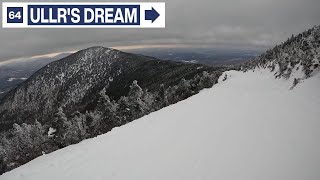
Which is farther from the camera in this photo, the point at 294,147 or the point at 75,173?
the point at 75,173

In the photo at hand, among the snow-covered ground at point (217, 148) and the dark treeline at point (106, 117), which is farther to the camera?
the dark treeline at point (106, 117)

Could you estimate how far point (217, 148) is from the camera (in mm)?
10883

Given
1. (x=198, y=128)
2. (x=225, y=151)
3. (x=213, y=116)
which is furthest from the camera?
(x=213, y=116)

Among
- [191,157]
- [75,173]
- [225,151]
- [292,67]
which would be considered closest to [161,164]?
[191,157]

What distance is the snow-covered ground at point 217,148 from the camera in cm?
883

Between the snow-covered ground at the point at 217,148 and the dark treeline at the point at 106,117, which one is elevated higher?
the snow-covered ground at the point at 217,148

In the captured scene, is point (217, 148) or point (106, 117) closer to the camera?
point (217, 148)

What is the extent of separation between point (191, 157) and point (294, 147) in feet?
12.3

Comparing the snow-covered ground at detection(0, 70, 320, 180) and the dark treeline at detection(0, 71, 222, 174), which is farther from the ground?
the snow-covered ground at detection(0, 70, 320, 180)

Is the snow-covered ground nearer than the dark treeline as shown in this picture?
Yes

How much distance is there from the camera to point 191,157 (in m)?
10.6

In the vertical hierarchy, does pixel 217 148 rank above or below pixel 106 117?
above

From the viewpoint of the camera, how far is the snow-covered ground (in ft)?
29.0

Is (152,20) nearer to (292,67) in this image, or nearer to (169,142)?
(292,67)
